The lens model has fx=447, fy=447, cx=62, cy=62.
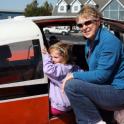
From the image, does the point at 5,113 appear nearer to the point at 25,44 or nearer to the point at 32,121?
the point at 32,121

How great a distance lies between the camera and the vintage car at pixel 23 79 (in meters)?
4.26

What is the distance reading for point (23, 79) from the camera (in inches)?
171

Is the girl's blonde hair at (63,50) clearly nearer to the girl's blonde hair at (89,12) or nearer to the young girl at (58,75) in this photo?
the young girl at (58,75)

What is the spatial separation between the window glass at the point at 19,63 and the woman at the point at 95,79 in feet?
1.31

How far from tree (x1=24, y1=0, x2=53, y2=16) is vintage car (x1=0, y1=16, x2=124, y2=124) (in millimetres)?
59295

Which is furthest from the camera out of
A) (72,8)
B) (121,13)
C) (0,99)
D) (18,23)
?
(72,8)

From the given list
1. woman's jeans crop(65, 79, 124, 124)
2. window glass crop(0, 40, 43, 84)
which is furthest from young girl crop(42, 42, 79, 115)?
woman's jeans crop(65, 79, 124, 124)

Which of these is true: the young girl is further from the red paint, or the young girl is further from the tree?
the tree

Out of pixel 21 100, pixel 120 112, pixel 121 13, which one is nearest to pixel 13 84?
pixel 21 100

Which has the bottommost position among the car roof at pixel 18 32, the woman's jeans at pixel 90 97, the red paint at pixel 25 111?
the red paint at pixel 25 111

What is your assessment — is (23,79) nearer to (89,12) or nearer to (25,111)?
(25,111)

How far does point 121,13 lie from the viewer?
65625mm

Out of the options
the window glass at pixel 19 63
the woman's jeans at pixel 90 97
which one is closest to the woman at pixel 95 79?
the woman's jeans at pixel 90 97

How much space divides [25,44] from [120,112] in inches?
44.6
